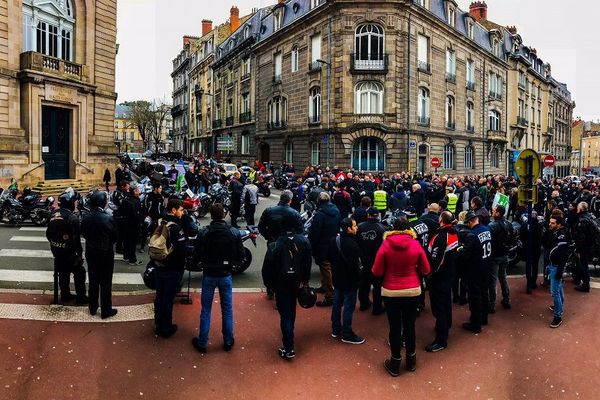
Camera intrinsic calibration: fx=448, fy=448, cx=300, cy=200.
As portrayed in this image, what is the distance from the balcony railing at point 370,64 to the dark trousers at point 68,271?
77.9 feet

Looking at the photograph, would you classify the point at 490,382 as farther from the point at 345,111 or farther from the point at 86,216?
the point at 345,111

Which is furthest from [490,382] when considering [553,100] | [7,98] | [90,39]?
[553,100]

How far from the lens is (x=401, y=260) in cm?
512

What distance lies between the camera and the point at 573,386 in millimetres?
5039

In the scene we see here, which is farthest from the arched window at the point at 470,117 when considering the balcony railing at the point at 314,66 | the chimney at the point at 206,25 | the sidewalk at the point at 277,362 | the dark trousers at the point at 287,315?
the chimney at the point at 206,25

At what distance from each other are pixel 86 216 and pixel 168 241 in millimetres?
1569

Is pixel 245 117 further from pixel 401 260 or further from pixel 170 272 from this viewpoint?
pixel 401 260

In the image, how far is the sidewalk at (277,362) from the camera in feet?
15.6

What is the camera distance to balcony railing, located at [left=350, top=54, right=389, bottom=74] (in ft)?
90.4

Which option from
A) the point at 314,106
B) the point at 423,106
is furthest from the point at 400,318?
the point at 423,106

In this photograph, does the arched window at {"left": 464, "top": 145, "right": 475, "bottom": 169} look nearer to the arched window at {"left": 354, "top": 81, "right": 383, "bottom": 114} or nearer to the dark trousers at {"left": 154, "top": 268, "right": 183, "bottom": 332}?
the arched window at {"left": 354, "top": 81, "right": 383, "bottom": 114}

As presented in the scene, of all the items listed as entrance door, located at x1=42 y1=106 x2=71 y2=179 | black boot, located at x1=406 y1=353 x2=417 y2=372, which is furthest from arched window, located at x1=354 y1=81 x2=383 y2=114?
black boot, located at x1=406 y1=353 x2=417 y2=372

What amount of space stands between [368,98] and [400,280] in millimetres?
24289

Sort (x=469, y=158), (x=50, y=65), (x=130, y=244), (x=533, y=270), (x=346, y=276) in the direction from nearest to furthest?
(x=346, y=276), (x=533, y=270), (x=130, y=244), (x=50, y=65), (x=469, y=158)
